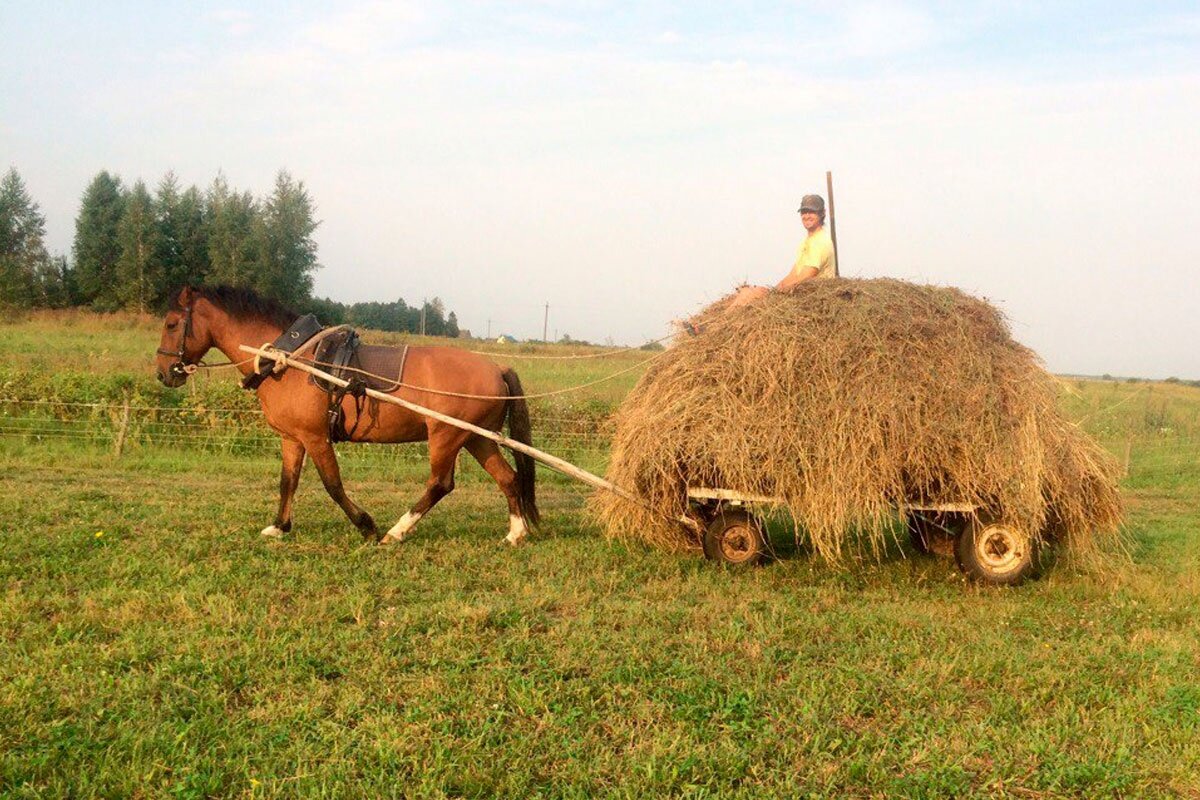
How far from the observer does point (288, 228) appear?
39000 millimetres

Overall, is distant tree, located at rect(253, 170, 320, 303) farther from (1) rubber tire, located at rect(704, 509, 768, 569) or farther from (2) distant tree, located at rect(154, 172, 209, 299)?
(1) rubber tire, located at rect(704, 509, 768, 569)

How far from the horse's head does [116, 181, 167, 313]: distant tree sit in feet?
111

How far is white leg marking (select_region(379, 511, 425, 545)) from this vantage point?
23.7ft

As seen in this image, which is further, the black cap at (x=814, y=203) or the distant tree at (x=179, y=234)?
the distant tree at (x=179, y=234)

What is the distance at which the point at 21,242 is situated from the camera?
39.9 metres

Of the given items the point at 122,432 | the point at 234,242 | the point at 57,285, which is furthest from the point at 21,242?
the point at 122,432

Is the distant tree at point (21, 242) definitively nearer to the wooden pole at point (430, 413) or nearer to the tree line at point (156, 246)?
the tree line at point (156, 246)

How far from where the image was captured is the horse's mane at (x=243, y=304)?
24.6 feet

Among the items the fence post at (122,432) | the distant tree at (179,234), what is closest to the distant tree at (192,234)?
the distant tree at (179,234)

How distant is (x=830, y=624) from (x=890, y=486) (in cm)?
120

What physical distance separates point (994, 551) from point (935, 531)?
0.79m

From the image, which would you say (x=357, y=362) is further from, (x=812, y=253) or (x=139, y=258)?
(x=139, y=258)

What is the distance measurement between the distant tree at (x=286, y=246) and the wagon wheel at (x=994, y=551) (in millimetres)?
35256

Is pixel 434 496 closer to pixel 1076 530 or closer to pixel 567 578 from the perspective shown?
pixel 567 578
